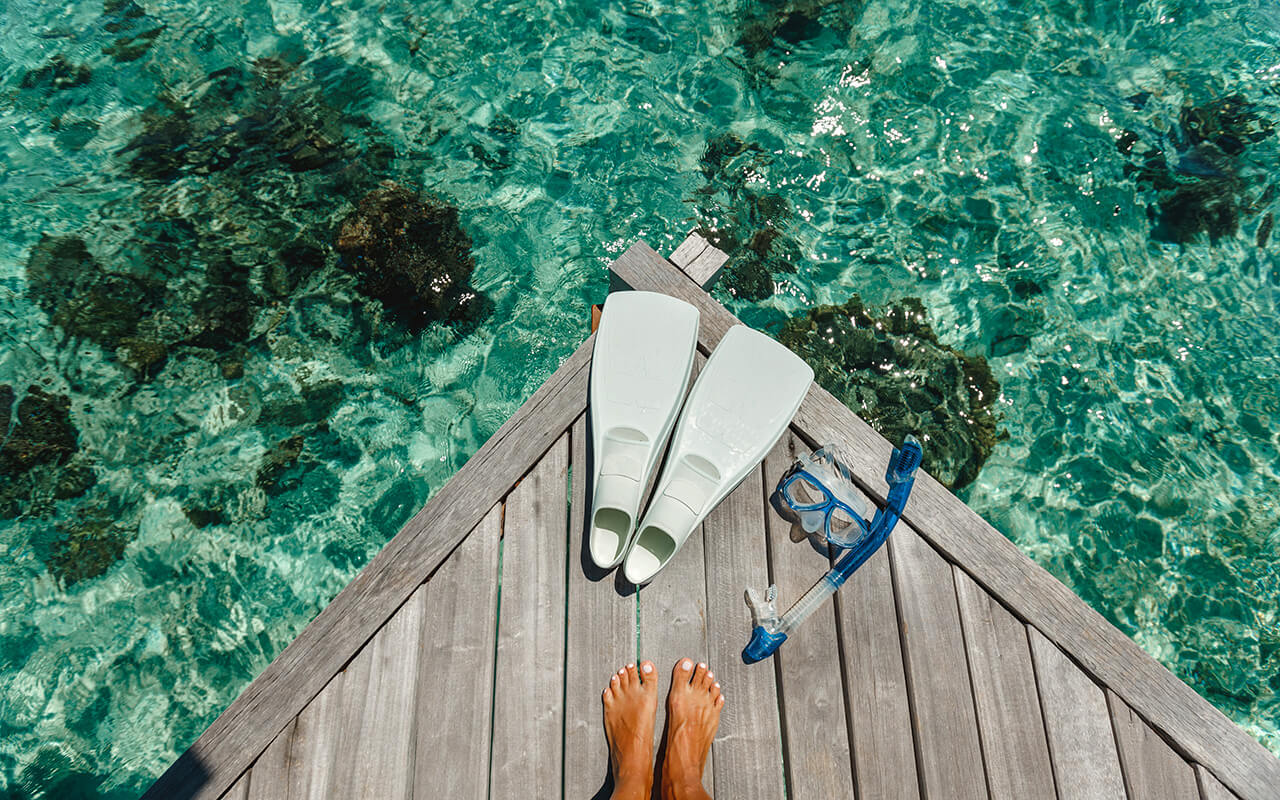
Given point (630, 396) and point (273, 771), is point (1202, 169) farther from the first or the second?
point (273, 771)

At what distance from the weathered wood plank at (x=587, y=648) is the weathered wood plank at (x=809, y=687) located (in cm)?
54

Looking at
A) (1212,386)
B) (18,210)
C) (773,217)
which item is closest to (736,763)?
(773,217)

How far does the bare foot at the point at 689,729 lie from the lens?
8.13 ft

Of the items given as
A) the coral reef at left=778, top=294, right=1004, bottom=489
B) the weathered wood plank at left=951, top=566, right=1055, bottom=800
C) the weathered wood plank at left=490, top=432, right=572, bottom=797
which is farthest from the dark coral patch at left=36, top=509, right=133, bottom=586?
the weathered wood plank at left=951, top=566, right=1055, bottom=800

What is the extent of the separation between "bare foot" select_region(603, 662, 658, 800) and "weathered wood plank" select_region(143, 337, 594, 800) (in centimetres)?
88

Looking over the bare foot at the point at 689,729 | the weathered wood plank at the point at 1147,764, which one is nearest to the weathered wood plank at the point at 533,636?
the bare foot at the point at 689,729

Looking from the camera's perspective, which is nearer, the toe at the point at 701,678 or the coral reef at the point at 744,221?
the toe at the point at 701,678

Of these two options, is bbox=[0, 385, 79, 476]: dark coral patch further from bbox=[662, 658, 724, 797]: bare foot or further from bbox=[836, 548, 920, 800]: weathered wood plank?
bbox=[836, 548, 920, 800]: weathered wood plank

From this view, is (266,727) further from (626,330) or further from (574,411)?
(626,330)

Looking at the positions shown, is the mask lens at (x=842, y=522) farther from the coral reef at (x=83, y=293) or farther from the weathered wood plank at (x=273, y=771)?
the coral reef at (x=83, y=293)

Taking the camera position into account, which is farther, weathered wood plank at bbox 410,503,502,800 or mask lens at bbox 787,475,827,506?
mask lens at bbox 787,475,827,506

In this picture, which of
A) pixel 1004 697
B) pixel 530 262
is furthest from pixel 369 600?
pixel 1004 697

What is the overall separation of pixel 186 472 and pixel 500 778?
Answer: 2602 mm

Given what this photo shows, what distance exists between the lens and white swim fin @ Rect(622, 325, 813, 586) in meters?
2.74
